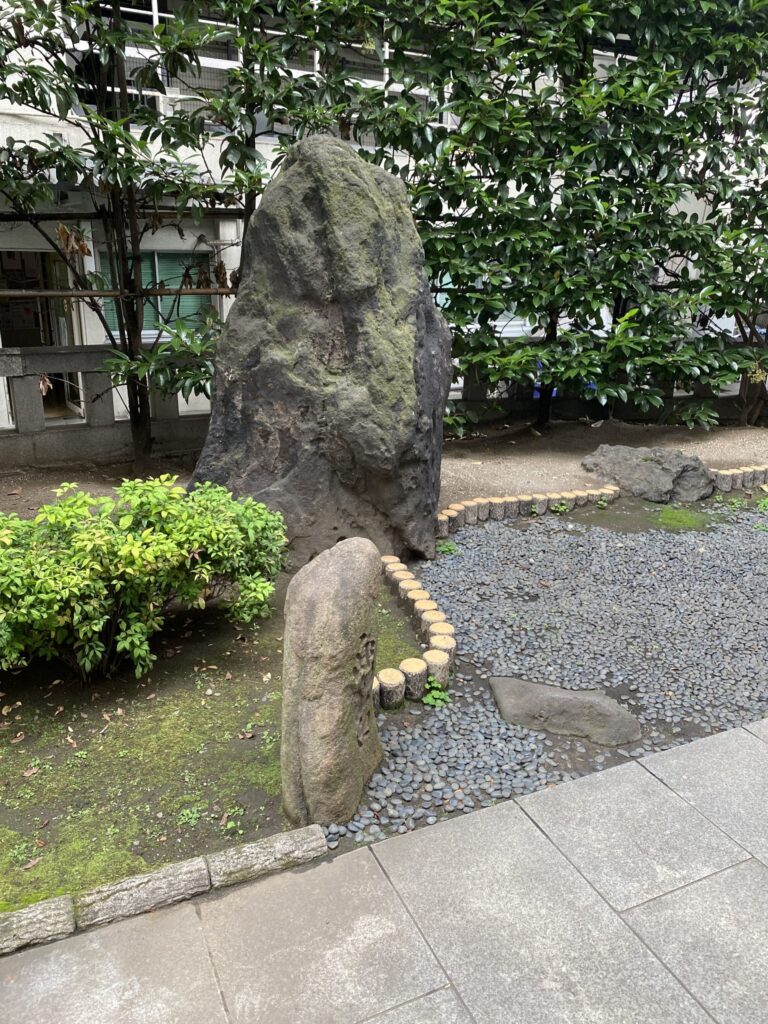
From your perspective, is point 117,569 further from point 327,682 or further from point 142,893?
point 142,893

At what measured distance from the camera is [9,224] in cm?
1020

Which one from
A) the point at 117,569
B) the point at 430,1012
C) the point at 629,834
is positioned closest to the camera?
the point at 430,1012

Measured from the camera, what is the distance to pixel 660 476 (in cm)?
830

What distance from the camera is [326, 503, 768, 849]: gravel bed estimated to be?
3816mm

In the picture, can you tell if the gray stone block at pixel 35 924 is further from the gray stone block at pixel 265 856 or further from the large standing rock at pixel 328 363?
the large standing rock at pixel 328 363

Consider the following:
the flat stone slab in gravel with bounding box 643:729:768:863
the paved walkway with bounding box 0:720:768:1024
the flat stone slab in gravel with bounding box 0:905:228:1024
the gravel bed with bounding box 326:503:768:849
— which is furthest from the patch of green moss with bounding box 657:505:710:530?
the flat stone slab in gravel with bounding box 0:905:228:1024

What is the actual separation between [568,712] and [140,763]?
2.45 meters

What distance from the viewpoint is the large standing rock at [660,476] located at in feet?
27.0

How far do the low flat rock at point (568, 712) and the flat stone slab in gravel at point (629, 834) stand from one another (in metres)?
0.36

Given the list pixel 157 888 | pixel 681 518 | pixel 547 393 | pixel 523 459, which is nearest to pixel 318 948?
pixel 157 888

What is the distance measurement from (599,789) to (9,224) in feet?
34.8

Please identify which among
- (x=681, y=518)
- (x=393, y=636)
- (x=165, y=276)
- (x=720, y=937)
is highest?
(x=165, y=276)

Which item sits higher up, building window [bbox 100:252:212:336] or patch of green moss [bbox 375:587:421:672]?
building window [bbox 100:252:212:336]

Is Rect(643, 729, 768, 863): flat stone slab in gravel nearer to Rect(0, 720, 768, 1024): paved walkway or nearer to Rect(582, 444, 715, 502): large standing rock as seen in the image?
Rect(0, 720, 768, 1024): paved walkway
